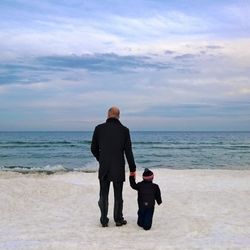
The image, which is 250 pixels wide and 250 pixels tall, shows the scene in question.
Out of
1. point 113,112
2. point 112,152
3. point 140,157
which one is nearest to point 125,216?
point 112,152

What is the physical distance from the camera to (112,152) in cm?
819

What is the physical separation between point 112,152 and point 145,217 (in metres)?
1.20

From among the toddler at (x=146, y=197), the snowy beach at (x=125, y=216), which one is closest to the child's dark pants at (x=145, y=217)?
the toddler at (x=146, y=197)

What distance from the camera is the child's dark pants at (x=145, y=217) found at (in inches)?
321

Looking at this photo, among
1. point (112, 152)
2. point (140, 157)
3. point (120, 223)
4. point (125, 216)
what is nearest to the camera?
point (112, 152)

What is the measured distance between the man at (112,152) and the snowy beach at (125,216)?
0.68 m

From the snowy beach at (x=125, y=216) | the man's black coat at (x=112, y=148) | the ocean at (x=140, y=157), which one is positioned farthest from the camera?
the ocean at (x=140, y=157)

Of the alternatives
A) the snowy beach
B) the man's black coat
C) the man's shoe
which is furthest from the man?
the snowy beach

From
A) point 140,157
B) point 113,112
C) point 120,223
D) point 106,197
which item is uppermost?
point 113,112

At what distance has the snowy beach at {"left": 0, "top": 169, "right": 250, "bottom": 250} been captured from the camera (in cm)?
721

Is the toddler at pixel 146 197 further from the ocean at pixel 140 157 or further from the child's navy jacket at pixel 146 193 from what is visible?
the ocean at pixel 140 157

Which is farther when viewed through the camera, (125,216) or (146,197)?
(125,216)

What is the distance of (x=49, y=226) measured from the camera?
8484mm

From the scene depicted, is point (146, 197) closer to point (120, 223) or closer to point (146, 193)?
point (146, 193)
